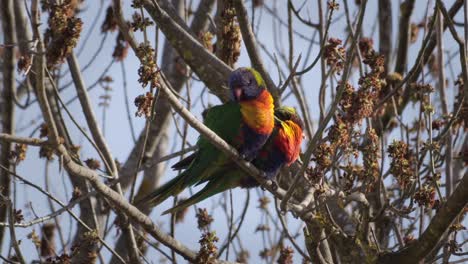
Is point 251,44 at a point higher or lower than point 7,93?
higher

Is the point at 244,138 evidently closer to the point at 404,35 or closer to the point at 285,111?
the point at 285,111

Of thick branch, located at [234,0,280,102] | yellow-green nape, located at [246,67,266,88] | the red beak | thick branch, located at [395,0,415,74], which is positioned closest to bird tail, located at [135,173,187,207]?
the red beak

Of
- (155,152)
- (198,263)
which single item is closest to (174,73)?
(155,152)

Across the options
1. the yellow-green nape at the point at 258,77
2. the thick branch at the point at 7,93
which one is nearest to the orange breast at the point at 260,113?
the yellow-green nape at the point at 258,77

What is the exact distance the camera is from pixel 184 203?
172 inches

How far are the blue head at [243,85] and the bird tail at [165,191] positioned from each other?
69 cm

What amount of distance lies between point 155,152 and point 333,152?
319cm

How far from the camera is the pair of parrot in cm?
443

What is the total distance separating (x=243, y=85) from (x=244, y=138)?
36cm

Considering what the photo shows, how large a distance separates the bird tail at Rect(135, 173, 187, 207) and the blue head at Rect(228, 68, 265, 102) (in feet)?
2.26

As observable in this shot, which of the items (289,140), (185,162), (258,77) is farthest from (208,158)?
(258,77)

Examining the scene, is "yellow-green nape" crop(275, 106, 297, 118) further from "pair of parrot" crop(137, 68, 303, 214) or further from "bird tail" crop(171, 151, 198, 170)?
"bird tail" crop(171, 151, 198, 170)

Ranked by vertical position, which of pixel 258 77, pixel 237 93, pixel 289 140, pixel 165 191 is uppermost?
pixel 258 77

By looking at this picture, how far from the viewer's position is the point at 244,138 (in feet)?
14.7
